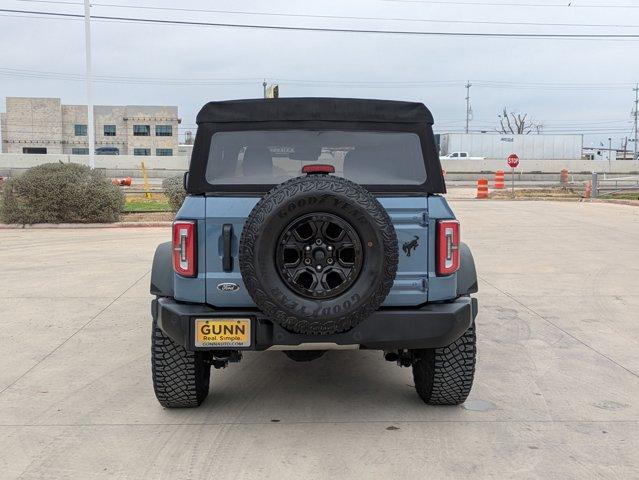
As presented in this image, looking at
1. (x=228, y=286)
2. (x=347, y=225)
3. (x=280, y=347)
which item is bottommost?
(x=280, y=347)

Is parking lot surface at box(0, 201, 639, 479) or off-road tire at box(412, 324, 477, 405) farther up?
off-road tire at box(412, 324, 477, 405)

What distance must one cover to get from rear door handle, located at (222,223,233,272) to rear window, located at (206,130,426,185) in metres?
0.46

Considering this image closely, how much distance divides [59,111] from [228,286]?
3005 inches

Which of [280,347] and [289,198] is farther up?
[289,198]

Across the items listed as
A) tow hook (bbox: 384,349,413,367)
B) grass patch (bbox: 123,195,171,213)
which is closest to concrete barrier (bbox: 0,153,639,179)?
grass patch (bbox: 123,195,171,213)

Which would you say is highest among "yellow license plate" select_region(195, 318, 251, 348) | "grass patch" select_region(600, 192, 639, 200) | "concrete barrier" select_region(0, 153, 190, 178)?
"concrete barrier" select_region(0, 153, 190, 178)

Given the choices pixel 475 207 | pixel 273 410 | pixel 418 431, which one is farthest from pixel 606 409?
pixel 475 207

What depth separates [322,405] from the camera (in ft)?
15.7

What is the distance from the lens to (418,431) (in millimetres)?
4293

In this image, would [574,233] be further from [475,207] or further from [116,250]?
[116,250]

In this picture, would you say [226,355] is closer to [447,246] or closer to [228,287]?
[228,287]

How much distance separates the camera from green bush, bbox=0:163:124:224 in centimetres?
1566

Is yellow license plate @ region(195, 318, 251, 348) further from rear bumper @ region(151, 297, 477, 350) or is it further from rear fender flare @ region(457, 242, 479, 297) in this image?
rear fender flare @ region(457, 242, 479, 297)

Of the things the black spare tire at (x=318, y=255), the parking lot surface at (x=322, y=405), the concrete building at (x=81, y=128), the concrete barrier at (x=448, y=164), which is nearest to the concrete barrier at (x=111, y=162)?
the concrete barrier at (x=448, y=164)
